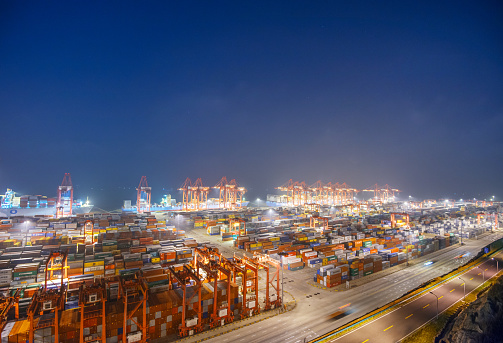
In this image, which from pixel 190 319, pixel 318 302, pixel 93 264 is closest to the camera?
pixel 190 319

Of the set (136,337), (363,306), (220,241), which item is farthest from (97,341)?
(220,241)

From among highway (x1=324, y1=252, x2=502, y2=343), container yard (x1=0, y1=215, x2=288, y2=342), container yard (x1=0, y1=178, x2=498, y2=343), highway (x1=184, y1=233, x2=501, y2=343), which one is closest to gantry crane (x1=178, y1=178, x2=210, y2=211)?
container yard (x1=0, y1=178, x2=498, y2=343)

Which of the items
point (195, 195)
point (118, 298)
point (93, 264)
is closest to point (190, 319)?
point (118, 298)

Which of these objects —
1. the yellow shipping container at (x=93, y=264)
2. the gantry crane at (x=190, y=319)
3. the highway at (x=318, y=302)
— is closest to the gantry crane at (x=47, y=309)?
the gantry crane at (x=190, y=319)

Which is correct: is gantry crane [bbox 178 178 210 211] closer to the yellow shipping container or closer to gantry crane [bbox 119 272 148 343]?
the yellow shipping container

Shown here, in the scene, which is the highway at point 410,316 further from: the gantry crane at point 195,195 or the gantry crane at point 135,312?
the gantry crane at point 195,195

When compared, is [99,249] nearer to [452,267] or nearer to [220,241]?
[220,241]

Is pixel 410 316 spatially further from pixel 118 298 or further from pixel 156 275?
pixel 156 275
